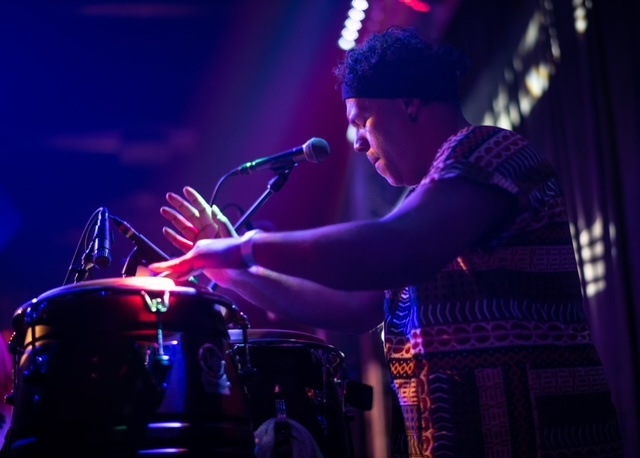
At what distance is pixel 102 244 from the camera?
7.32ft

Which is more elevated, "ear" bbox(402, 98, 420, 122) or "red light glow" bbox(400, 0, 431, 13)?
"red light glow" bbox(400, 0, 431, 13)

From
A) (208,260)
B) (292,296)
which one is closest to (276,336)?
(292,296)

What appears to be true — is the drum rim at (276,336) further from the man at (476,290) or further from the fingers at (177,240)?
the man at (476,290)

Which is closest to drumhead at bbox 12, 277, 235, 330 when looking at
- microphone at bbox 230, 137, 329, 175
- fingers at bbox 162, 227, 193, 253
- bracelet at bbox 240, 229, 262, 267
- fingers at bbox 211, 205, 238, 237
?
bracelet at bbox 240, 229, 262, 267

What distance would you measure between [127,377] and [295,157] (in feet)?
3.88

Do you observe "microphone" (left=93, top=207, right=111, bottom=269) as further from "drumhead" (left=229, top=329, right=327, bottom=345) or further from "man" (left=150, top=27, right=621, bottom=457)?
"drumhead" (left=229, top=329, right=327, bottom=345)

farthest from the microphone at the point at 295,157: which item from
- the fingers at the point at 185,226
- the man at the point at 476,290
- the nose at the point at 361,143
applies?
the man at the point at 476,290

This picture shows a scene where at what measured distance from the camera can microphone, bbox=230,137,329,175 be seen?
8.46 ft

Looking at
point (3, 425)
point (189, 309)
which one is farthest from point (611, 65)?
point (3, 425)

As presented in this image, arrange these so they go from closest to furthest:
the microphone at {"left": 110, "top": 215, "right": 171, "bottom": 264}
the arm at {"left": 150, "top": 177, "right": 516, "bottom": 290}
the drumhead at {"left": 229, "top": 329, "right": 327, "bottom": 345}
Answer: the arm at {"left": 150, "top": 177, "right": 516, "bottom": 290} → the microphone at {"left": 110, "top": 215, "right": 171, "bottom": 264} → the drumhead at {"left": 229, "top": 329, "right": 327, "bottom": 345}

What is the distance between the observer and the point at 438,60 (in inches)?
85.0

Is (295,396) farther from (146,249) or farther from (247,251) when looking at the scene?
(247,251)

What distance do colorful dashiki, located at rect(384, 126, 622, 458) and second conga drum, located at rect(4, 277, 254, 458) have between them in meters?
0.52

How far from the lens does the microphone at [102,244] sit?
7.18 ft
